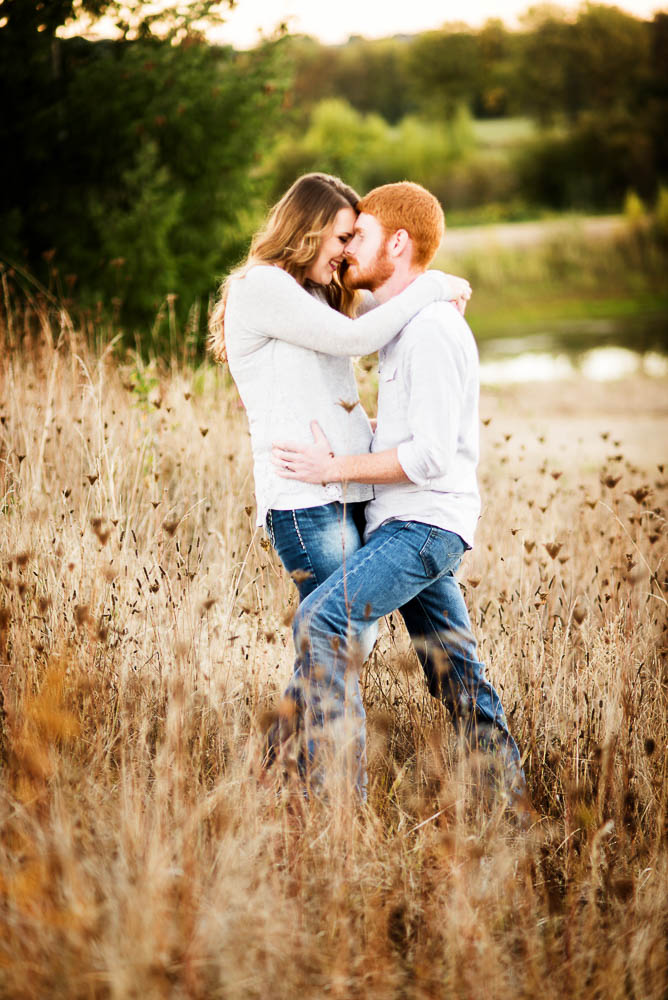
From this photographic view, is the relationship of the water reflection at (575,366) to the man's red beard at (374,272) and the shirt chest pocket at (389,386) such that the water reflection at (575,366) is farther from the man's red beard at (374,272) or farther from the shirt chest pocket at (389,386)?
the shirt chest pocket at (389,386)

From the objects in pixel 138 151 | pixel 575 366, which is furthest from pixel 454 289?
pixel 575 366

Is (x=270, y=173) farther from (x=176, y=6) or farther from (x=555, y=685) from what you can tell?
(x=555, y=685)

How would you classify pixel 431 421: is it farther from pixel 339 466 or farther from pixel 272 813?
pixel 272 813

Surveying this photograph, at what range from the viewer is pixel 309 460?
2498mm

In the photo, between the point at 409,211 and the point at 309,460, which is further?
the point at 409,211

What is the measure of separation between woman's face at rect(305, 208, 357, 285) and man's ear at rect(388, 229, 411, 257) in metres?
0.14

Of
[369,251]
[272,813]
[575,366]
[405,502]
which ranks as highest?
[369,251]

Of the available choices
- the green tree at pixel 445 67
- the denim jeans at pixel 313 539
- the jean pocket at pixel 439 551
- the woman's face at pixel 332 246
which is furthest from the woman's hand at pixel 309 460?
the green tree at pixel 445 67

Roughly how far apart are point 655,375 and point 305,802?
17.2m

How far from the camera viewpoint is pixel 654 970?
2.05 m

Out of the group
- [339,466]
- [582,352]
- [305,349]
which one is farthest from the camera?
[582,352]

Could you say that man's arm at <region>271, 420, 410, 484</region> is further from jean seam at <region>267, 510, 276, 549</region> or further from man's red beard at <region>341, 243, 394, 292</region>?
man's red beard at <region>341, 243, 394, 292</region>

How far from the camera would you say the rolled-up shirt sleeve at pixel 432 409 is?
241 cm

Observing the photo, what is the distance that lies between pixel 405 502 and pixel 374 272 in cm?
77
